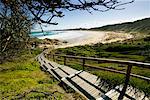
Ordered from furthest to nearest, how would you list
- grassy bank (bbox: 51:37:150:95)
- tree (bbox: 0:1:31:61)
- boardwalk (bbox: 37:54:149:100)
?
grassy bank (bbox: 51:37:150:95) → boardwalk (bbox: 37:54:149:100) → tree (bbox: 0:1:31:61)

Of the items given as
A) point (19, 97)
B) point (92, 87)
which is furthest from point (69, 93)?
point (19, 97)

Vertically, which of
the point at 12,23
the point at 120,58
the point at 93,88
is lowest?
the point at 120,58

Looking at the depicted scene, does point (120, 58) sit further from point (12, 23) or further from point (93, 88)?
point (12, 23)

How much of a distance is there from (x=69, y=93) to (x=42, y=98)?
1374 mm

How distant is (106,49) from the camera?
8119cm

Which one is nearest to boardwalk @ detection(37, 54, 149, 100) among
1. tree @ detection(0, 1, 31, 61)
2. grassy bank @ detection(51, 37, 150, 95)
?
grassy bank @ detection(51, 37, 150, 95)

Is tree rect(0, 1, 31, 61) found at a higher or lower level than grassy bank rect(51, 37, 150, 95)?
higher

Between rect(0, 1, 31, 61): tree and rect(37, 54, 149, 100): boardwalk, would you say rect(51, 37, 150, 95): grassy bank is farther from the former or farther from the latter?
rect(0, 1, 31, 61): tree

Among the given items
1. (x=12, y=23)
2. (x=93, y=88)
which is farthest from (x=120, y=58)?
(x=12, y=23)

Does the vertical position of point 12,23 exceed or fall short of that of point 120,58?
it exceeds it

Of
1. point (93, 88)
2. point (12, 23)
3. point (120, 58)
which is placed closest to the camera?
point (12, 23)

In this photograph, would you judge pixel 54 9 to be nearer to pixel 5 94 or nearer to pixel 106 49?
pixel 5 94

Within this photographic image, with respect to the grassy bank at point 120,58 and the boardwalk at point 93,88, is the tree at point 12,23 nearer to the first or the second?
the boardwalk at point 93,88

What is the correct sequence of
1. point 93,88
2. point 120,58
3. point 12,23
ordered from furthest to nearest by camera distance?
point 120,58 → point 93,88 → point 12,23
